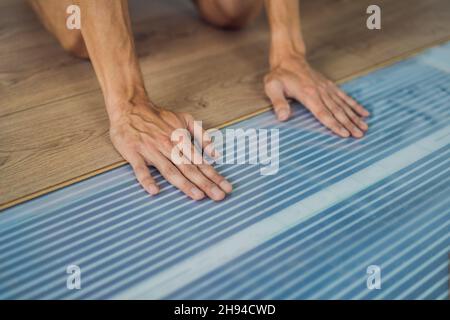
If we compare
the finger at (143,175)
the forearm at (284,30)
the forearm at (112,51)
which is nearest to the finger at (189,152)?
the finger at (143,175)

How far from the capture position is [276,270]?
1.06 m

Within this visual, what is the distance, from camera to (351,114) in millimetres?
1512

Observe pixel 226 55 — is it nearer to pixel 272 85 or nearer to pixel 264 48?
pixel 264 48

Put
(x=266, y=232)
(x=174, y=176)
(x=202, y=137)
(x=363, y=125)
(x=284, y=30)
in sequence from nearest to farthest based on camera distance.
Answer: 1. (x=266, y=232)
2. (x=174, y=176)
3. (x=202, y=137)
4. (x=363, y=125)
5. (x=284, y=30)

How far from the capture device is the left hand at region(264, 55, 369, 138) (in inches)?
58.6

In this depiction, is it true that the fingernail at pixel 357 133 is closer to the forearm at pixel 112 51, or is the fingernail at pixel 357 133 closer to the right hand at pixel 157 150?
the right hand at pixel 157 150

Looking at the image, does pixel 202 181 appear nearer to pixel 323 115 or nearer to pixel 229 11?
pixel 323 115

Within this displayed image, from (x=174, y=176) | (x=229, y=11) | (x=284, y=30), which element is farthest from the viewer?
(x=229, y=11)

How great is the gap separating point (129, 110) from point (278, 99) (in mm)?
485

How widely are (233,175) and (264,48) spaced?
31.8 inches

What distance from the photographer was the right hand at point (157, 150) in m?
1.24

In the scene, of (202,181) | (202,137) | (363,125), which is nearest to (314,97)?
(363,125)

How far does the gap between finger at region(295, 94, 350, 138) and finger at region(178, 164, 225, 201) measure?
0.45m

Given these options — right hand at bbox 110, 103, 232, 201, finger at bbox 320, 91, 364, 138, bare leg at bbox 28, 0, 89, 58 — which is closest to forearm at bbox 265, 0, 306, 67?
finger at bbox 320, 91, 364, 138
